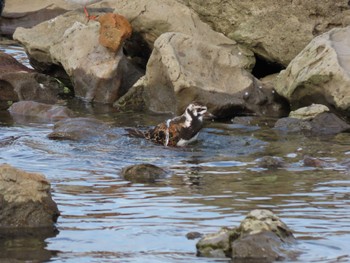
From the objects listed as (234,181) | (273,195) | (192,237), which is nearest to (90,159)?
(234,181)

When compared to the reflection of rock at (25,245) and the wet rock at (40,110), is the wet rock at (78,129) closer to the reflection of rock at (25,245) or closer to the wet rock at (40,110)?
the wet rock at (40,110)

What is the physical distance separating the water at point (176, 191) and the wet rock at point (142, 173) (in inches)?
6.4

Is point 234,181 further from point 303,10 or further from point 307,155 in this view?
point 303,10

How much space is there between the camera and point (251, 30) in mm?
15008

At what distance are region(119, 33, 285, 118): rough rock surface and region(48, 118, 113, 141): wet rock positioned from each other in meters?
1.55

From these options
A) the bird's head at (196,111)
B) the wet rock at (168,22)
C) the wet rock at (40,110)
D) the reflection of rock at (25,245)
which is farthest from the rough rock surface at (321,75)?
the reflection of rock at (25,245)

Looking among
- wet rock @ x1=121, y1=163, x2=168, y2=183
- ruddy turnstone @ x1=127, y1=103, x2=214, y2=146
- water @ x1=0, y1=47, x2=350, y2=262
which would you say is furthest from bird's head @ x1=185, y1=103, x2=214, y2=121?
wet rock @ x1=121, y1=163, x2=168, y2=183

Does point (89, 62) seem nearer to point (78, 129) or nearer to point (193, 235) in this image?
point (78, 129)

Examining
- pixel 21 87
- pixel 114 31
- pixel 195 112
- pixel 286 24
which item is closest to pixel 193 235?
pixel 195 112

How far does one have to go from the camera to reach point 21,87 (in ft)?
51.3

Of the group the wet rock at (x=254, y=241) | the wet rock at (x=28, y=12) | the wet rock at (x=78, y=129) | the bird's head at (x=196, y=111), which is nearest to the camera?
the wet rock at (x=254, y=241)

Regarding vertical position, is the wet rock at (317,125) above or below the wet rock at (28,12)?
below

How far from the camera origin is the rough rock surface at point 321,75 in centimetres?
1302

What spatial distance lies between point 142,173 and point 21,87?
6416 mm
